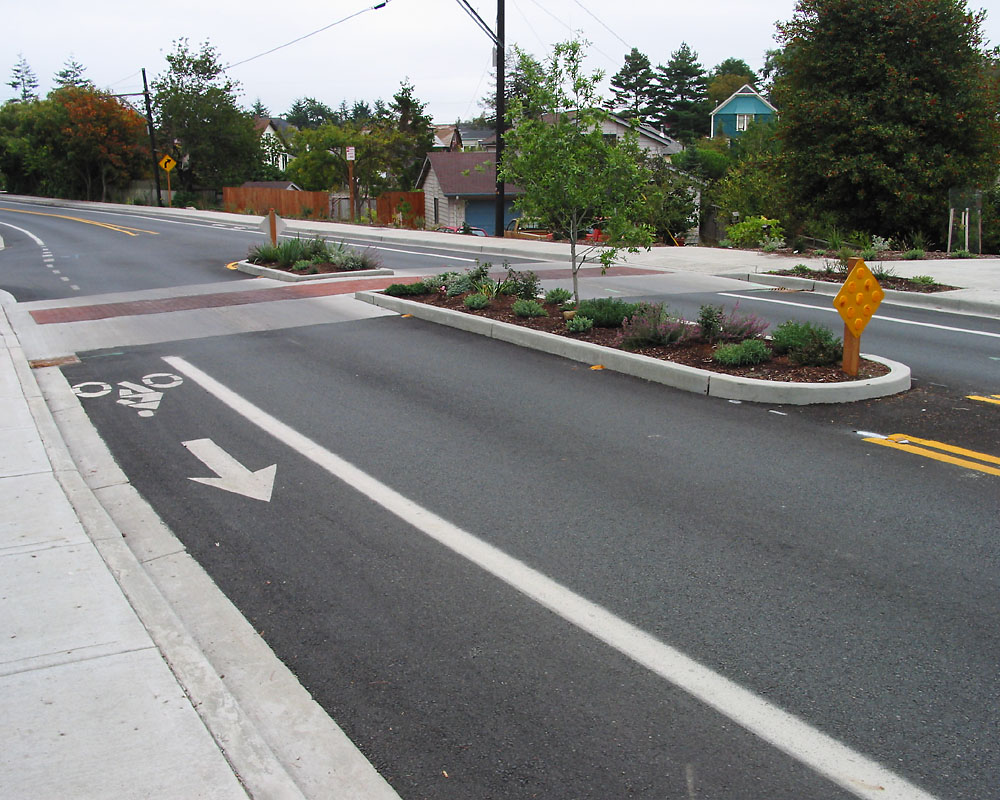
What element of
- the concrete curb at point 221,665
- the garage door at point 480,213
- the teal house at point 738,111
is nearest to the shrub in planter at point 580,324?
the concrete curb at point 221,665

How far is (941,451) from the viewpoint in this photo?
6.72 meters

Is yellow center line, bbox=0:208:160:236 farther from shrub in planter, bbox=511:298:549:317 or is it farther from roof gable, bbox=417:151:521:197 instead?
shrub in planter, bbox=511:298:549:317

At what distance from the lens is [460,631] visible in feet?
14.0

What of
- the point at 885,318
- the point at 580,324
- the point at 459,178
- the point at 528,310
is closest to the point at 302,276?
the point at 528,310

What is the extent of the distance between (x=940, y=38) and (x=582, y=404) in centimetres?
1844

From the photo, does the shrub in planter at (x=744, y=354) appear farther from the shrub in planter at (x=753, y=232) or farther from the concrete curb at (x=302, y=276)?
the shrub in planter at (x=753, y=232)

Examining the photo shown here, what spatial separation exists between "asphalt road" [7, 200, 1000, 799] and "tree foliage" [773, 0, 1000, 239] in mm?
15005

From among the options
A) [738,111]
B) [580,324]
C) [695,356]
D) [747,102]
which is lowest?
[695,356]

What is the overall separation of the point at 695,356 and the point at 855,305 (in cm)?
168

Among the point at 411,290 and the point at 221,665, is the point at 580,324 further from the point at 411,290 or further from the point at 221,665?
the point at 221,665

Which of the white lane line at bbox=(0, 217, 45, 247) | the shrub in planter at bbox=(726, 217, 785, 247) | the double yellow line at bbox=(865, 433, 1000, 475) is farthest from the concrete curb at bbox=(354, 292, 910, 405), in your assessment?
the white lane line at bbox=(0, 217, 45, 247)

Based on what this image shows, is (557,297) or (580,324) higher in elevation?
(557,297)

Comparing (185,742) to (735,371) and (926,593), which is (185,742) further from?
(735,371)

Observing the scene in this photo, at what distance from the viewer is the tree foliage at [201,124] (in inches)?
2447
